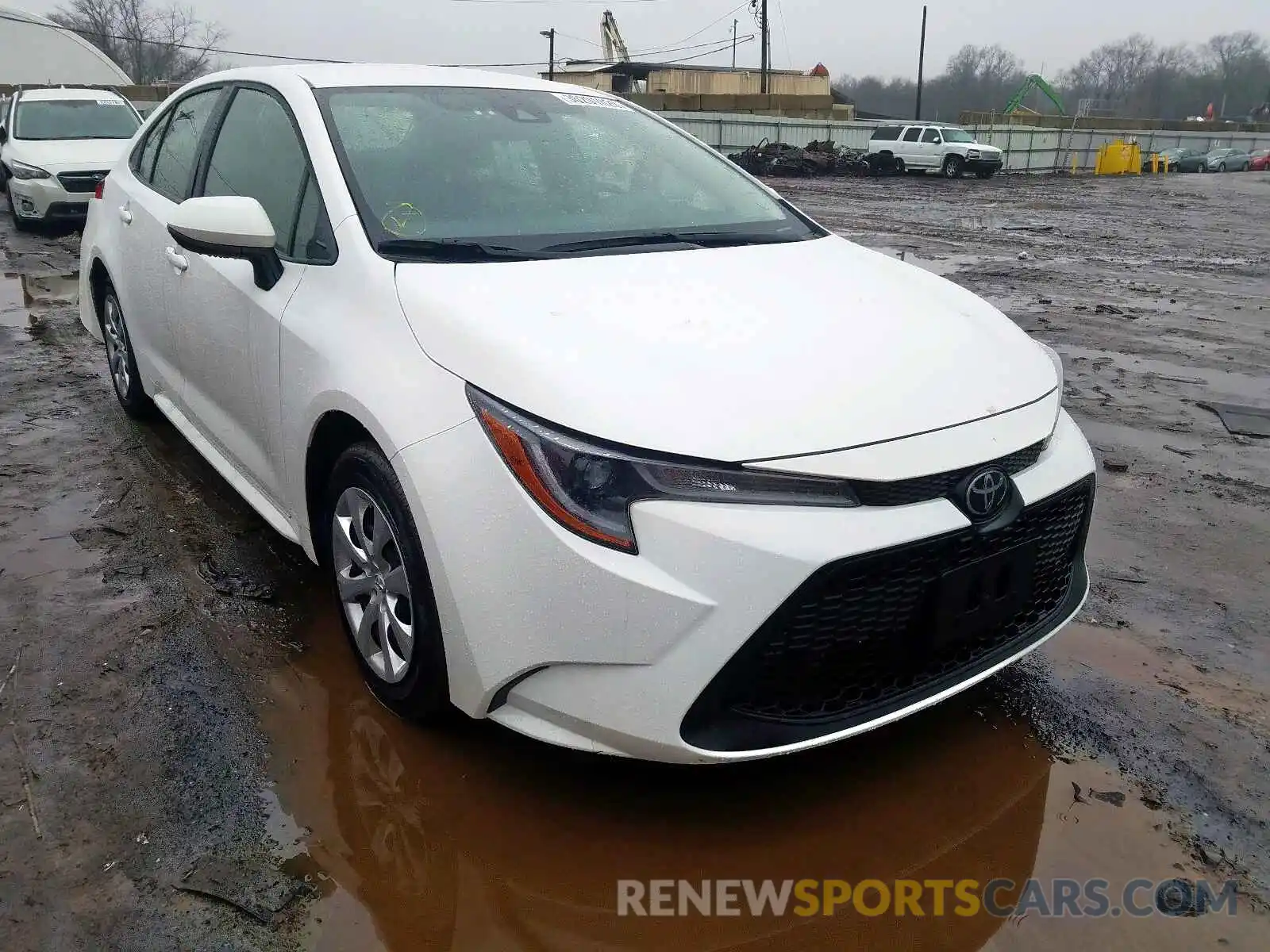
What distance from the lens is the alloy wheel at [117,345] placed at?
4668 mm

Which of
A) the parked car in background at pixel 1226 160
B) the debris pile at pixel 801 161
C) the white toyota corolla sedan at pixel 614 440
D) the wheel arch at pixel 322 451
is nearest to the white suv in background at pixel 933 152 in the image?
the debris pile at pixel 801 161

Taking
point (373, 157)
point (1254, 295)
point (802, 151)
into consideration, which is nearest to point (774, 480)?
point (373, 157)

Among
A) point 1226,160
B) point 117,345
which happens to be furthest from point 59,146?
point 1226,160

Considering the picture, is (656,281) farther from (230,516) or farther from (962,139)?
(962,139)

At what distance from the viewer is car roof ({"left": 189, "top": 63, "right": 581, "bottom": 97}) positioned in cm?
332

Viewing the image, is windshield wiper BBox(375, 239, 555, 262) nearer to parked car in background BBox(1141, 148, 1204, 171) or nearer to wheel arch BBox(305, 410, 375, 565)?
wheel arch BBox(305, 410, 375, 565)

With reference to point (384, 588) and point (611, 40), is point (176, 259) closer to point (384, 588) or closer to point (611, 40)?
point (384, 588)

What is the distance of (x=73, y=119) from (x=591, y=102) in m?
12.4

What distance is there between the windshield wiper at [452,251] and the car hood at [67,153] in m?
11.2

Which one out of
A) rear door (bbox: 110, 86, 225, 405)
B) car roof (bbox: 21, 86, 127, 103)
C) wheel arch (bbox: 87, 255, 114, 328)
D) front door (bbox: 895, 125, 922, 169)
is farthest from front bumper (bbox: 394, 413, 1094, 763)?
front door (bbox: 895, 125, 922, 169)

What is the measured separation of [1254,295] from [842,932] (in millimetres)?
9316

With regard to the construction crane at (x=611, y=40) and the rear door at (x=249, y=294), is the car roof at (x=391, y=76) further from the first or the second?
the construction crane at (x=611, y=40)

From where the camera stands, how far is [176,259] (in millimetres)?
3609

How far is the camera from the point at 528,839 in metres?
2.27
